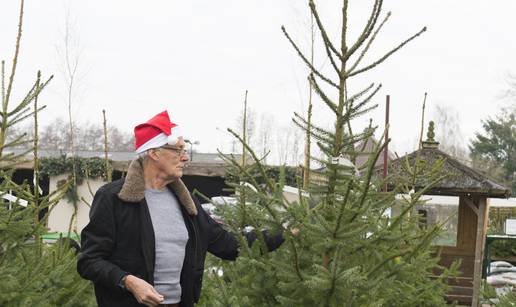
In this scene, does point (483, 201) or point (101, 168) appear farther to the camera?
point (101, 168)

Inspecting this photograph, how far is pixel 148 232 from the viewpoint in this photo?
3.09 meters

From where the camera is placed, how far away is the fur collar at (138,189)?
311cm

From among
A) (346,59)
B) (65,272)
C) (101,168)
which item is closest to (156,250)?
(346,59)

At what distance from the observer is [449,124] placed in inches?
2483

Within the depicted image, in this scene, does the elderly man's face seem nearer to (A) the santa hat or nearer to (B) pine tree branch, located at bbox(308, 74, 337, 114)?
(A) the santa hat

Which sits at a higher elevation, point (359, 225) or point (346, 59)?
point (346, 59)

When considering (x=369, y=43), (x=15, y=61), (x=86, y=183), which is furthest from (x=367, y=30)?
(x=86, y=183)

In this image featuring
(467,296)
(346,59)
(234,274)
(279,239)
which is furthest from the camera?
(467,296)

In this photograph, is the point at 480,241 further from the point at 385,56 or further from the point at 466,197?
the point at 385,56

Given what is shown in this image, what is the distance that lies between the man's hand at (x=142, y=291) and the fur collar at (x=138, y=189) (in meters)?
0.41

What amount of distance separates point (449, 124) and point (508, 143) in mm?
22145

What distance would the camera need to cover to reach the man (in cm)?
305

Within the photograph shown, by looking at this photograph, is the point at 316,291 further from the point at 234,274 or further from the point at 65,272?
the point at 65,272

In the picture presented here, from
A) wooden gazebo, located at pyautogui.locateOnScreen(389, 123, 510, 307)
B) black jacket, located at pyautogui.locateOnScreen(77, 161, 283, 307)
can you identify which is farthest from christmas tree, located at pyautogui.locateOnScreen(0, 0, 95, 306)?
wooden gazebo, located at pyautogui.locateOnScreen(389, 123, 510, 307)
